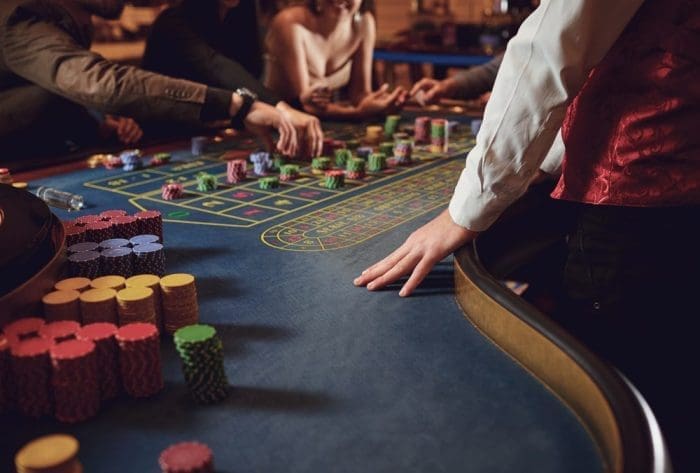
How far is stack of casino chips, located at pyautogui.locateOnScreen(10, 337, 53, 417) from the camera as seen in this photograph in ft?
3.57

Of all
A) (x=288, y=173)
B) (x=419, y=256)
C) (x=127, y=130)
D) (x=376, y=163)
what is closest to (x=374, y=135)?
(x=376, y=163)

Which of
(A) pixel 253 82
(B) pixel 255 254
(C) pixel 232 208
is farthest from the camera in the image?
(A) pixel 253 82

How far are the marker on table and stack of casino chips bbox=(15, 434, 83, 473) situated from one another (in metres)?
1.44

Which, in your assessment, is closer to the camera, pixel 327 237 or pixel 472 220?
pixel 472 220

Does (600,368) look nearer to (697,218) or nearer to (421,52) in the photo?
(697,218)

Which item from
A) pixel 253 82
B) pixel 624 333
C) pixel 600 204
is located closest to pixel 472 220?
pixel 600 204

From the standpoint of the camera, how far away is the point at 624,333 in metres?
1.65

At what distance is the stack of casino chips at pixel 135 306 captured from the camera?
4.25 ft

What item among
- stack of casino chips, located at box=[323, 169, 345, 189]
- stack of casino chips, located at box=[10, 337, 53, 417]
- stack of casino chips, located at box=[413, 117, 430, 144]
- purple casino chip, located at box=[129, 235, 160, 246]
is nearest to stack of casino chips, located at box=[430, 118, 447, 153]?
stack of casino chips, located at box=[413, 117, 430, 144]

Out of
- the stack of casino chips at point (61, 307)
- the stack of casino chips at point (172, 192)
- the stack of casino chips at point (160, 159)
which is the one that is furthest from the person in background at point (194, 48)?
the stack of casino chips at point (61, 307)

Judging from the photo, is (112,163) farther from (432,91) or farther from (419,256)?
(432,91)

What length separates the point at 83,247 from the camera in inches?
63.2

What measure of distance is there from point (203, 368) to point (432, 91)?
11.4 feet

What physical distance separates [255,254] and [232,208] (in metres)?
0.48
